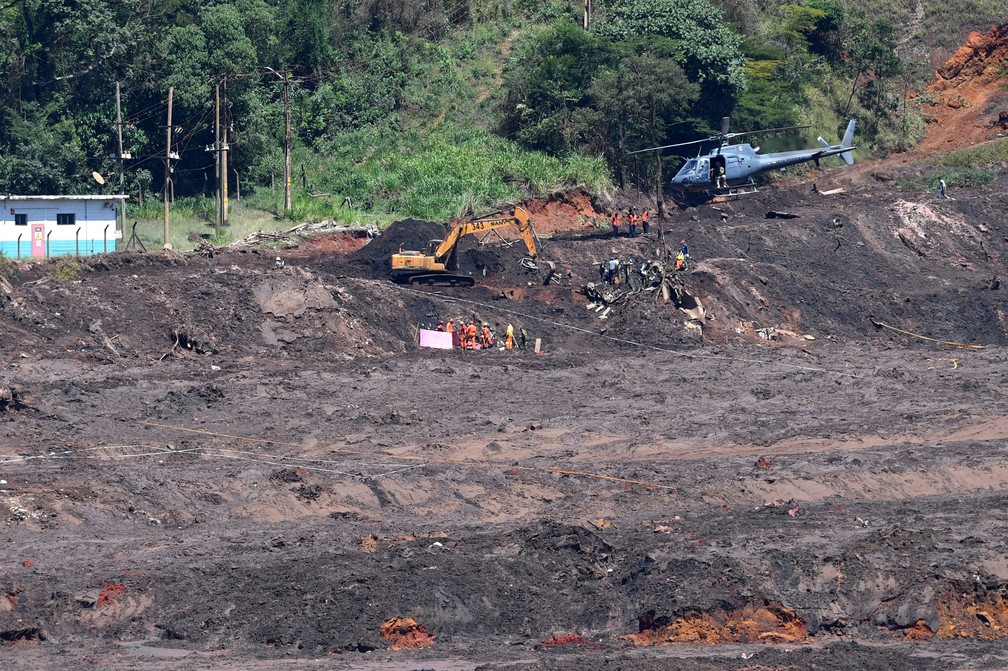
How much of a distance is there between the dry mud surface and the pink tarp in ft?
1.62

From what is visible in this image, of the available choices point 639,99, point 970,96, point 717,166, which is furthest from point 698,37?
point 970,96

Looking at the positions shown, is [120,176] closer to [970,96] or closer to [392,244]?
[392,244]

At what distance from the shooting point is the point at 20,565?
1870 cm

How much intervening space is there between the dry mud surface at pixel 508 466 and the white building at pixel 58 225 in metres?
6.21

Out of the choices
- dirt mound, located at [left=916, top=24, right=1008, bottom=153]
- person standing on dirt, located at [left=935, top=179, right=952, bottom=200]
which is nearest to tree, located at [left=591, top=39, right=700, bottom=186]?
person standing on dirt, located at [left=935, top=179, right=952, bottom=200]

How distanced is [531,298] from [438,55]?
979 inches

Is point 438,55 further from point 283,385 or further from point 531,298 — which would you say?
point 283,385

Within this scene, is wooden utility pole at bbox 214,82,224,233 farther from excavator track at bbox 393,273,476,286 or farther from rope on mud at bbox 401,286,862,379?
rope on mud at bbox 401,286,862,379

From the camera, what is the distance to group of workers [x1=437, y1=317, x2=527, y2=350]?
3619 centimetres

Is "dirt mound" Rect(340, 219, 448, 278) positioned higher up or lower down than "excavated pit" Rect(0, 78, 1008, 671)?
higher up

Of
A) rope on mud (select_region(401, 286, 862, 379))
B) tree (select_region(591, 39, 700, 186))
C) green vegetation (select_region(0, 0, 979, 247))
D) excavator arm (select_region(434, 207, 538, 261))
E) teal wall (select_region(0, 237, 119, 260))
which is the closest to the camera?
rope on mud (select_region(401, 286, 862, 379))

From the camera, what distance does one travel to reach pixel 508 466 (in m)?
24.7

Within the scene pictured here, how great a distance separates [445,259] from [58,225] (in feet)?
44.6

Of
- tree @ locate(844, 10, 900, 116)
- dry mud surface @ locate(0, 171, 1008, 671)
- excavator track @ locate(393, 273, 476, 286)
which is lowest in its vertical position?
dry mud surface @ locate(0, 171, 1008, 671)
